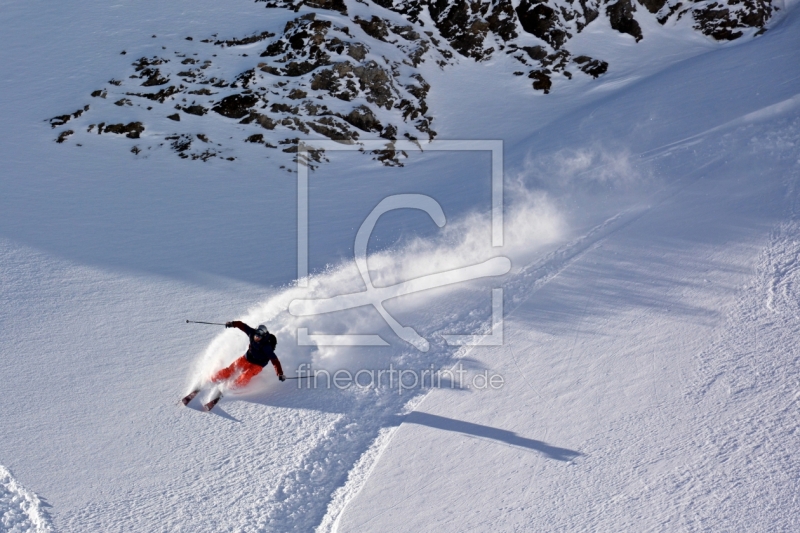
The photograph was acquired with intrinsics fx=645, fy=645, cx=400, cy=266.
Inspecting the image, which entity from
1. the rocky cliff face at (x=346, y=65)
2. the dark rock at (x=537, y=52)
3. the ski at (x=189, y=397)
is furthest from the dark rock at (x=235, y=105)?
the ski at (x=189, y=397)

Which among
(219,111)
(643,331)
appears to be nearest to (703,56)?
(643,331)

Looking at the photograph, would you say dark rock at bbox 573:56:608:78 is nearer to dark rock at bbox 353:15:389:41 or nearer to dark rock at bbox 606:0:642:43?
dark rock at bbox 606:0:642:43

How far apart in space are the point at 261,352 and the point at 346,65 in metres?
10.3

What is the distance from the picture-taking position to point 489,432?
26.5 ft

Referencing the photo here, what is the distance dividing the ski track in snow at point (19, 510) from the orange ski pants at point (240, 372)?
8.01 ft

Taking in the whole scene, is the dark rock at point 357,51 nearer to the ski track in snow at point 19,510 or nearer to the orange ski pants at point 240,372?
the orange ski pants at point 240,372

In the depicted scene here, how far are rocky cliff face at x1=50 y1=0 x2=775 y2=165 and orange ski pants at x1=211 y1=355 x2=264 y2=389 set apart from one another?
7510 millimetres

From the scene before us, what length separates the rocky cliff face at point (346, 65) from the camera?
616 inches

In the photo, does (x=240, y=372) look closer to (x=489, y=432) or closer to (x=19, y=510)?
(x=19, y=510)

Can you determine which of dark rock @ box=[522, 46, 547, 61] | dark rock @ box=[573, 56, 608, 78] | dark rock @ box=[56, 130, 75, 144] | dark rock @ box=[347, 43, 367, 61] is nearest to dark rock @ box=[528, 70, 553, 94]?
dark rock @ box=[522, 46, 547, 61]

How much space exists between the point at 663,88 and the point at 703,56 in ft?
8.75

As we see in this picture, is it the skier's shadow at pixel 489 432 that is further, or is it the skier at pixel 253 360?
the skier at pixel 253 360

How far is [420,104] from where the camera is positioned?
1719 cm

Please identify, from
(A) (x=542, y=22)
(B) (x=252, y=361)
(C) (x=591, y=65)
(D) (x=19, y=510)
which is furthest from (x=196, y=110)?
(D) (x=19, y=510)
